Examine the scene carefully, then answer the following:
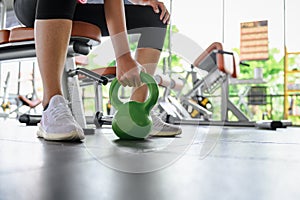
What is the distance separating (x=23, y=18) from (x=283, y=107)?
4.19m

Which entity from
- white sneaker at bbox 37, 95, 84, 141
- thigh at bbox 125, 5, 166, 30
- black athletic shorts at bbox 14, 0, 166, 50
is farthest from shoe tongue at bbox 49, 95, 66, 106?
thigh at bbox 125, 5, 166, 30

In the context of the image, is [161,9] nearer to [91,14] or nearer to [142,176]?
[91,14]

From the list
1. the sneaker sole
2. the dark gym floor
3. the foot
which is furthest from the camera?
the foot

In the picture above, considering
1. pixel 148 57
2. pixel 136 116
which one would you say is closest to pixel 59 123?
pixel 136 116

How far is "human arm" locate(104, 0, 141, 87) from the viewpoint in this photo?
3.03ft

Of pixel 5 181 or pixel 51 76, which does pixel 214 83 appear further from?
pixel 5 181

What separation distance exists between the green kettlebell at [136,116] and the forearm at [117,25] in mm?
114

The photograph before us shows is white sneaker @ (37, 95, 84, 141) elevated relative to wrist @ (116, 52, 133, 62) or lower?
lower

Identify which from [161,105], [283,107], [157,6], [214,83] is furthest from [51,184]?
[283,107]

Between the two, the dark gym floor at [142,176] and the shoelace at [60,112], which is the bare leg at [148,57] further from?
the dark gym floor at [142,176]

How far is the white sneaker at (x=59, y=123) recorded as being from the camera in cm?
90

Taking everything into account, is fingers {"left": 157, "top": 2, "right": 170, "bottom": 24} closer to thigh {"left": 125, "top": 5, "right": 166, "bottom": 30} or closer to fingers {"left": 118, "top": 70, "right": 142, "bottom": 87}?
thigh {"left": 125, "top": 5, "right": 166, "bottom": 30}

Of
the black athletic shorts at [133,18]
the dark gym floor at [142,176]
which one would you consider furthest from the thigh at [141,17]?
the dark gym floor at [142,176]

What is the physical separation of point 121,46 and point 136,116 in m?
0.22
